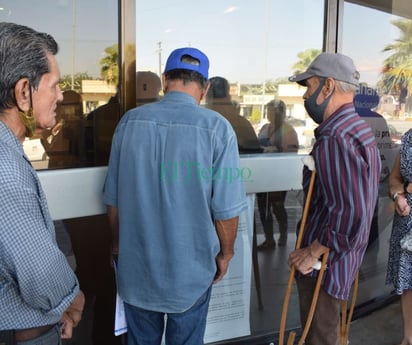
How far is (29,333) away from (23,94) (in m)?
0.71

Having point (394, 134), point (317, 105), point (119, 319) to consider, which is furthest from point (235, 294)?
point (394, 134)

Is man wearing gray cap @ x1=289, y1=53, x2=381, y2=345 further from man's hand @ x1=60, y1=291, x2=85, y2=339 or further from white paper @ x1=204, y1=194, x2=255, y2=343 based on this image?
man's hand @ x1=60, y1=291, x2=85, y2=339

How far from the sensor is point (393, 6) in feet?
12.5

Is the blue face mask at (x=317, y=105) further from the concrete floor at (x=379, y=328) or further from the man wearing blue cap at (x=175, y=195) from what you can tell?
the concrete floor at (x=379, y=328)

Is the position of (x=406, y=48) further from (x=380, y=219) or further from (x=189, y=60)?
(x=189, y=60)

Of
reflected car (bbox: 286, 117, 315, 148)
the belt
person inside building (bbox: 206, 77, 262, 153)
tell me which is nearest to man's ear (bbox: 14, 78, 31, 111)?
the belt

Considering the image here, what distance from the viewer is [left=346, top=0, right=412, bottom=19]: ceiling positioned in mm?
3562

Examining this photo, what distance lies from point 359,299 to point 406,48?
7.73 feet

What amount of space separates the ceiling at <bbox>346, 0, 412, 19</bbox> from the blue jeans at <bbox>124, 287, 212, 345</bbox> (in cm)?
279

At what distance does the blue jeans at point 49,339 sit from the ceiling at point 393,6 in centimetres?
327

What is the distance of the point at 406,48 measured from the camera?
3996mm

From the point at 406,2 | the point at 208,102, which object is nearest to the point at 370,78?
the point at 406,2

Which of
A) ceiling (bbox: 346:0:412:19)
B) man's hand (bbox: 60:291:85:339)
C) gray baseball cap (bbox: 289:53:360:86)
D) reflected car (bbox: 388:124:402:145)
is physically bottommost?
man's hand (bbox: 60:291:85:339)

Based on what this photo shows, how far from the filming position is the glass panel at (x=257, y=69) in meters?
2.58
